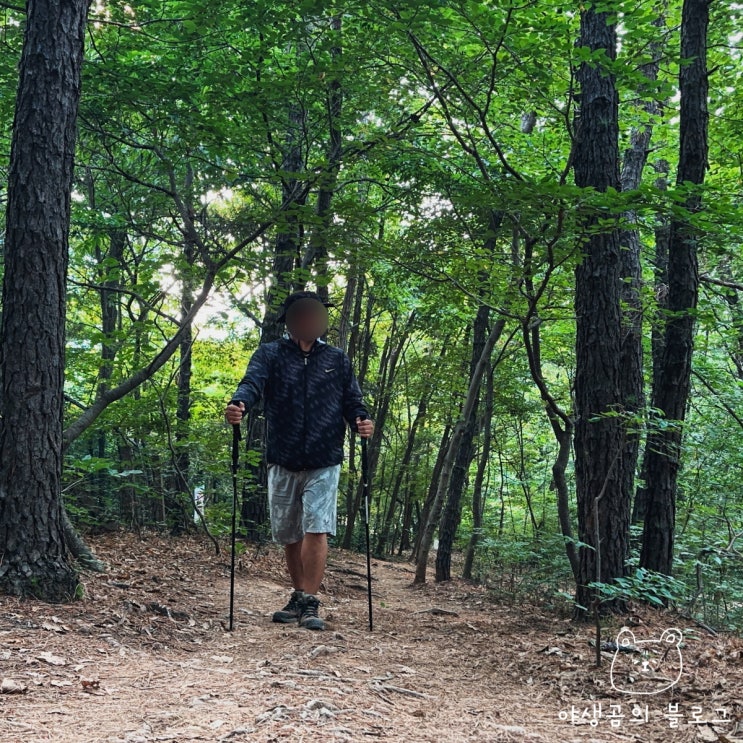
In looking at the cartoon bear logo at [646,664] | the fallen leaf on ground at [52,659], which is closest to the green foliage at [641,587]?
the cartoon bear logo at [646,664]

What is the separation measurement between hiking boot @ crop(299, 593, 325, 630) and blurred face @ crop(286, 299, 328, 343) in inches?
74.4

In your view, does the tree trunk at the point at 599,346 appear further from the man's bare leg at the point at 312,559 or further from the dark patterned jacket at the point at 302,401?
the man's bare leg at the point at 312,559

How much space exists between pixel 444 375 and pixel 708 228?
337 inches

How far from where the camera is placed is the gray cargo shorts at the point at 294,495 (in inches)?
186

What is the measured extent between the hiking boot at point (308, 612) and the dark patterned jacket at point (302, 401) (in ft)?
3.06

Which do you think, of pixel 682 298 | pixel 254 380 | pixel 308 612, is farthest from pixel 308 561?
pixel 682 298

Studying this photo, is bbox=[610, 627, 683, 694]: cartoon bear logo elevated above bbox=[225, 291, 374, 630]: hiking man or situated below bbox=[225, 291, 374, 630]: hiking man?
below

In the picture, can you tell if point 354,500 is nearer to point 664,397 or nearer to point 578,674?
point 664,397

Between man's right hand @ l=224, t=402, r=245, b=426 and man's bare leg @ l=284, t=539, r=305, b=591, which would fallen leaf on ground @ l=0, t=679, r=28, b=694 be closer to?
man's right hand @ l=224, t=402, r=245, b=426

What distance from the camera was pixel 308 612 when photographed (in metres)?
4.62

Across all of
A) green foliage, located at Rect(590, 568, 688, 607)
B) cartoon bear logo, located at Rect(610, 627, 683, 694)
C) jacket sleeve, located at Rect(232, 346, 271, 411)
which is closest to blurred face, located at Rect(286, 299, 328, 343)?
jacket sleeve, located at Rect(232, 346, 271, 411)

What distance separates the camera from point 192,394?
10281mm

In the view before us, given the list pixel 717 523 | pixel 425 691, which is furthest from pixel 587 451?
pixel 717 523

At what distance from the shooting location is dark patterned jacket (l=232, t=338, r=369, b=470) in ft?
15.5
